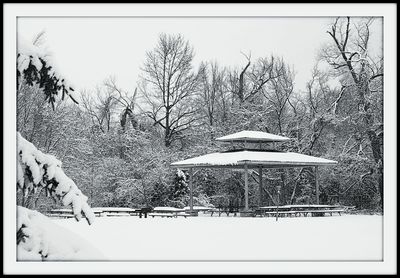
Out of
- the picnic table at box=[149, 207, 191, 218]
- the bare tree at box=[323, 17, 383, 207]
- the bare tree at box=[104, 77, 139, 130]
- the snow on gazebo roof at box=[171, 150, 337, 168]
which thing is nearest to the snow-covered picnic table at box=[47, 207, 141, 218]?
the picnic table at box=[149, 207, 191, 218]

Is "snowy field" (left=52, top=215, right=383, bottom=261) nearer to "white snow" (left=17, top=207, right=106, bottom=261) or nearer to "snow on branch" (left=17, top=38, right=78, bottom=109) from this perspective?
"white snow" (left=17, top=207, right=106, bottom=261)

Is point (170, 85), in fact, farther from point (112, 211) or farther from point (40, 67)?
point (40, 67)

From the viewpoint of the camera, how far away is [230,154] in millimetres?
28859

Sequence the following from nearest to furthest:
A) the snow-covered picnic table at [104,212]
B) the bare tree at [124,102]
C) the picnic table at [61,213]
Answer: the picnic table at [61,213], the snow-covered picnic table at [104,212], the bare tree at [124,102]

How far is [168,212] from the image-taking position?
29531 millimetres

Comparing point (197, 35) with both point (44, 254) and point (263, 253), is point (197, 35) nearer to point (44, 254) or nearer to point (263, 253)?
point (263, 253)

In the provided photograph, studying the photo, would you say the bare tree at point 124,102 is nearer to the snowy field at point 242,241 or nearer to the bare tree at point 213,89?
the bare tree at point 213,89

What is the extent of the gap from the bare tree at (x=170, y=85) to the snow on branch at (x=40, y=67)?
28.2 m

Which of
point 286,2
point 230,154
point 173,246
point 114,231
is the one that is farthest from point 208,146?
point 286,2

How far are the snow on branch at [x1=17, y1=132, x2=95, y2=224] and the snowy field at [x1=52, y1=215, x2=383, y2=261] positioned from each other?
5.90 metres

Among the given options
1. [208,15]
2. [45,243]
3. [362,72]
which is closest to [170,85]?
[362,72]

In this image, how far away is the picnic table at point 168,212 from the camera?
95.0 ft

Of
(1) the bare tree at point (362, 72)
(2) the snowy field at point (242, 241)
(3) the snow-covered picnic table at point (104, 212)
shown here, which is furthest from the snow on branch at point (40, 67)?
(1) the bare tree at point (362, 72)
